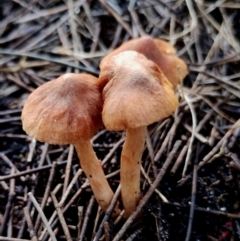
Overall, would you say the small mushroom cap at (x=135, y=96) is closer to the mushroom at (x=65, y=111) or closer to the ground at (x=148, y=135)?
the mushroom at (x=65, y=111)

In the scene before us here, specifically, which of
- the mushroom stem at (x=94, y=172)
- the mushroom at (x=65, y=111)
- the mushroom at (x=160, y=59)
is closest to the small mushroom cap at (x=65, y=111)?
the mushroom at (x=65, y=111)

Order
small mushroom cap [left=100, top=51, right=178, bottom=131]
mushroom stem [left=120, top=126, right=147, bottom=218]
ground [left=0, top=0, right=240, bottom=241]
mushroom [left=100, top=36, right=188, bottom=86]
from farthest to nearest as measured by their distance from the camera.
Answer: mushroom [left=100, top=36, right=188, bottom=86], ground [left=0, top=0, right=240, bottom=241], mushroom stem [left=120, top=126, right=147, bottom=218], small mushroom cap [left=100, top=51, right=178, bottom=131]

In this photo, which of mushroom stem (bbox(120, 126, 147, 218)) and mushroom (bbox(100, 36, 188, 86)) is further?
mushroom (bbox(100, 36, 188, 86))

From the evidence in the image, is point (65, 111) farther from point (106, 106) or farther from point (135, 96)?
point (135, 96)

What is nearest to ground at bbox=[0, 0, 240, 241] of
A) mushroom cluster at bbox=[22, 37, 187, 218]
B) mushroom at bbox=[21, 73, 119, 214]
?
mushroom cluster at bbox=[22, 37, 187, 218]

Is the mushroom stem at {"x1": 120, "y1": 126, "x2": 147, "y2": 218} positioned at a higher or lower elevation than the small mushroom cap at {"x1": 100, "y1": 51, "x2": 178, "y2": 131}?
lower

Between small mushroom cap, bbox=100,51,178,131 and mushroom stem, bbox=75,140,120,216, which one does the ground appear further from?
small mushroom cap, bbox=100,51,178,131
